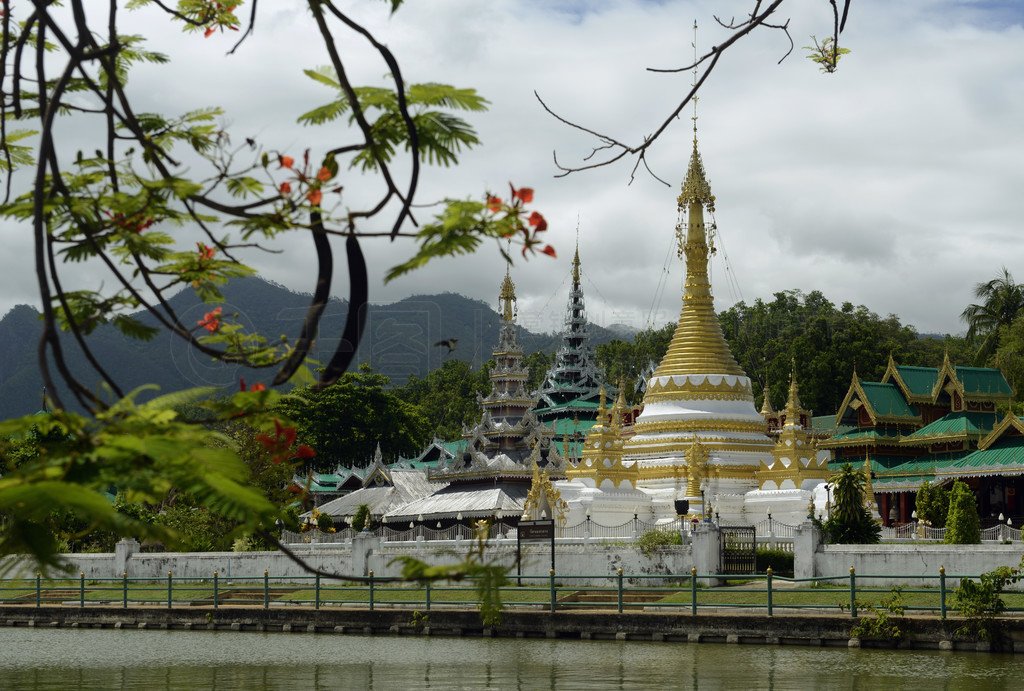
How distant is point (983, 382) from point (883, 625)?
1153 inches

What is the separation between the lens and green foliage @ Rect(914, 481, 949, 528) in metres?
36.0

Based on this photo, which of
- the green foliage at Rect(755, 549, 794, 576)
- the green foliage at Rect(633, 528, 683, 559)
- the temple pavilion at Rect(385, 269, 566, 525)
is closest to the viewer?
the green foliage at Rect(633, 528, 683, 559)

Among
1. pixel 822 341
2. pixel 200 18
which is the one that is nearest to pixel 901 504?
pixel 822 341

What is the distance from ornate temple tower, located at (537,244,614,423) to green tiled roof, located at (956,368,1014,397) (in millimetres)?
34348

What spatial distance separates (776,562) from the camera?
28.2 meters

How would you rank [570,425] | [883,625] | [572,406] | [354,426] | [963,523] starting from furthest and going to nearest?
[572,406], [354,426], [570,425], [963,523], [883,625]

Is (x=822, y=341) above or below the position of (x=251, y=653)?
above

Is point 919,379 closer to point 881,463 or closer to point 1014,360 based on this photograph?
point 1014,360

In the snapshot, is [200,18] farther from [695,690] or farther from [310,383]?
[695,690]

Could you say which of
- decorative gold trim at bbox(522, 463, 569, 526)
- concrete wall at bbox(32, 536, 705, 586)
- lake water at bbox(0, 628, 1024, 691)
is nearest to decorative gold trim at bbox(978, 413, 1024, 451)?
decorative gold trim at bbox(522, 463, 569, 526)

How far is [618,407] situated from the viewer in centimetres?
3681

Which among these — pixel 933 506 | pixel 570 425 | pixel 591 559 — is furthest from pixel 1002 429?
pixel 570 425

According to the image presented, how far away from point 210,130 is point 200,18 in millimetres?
1469

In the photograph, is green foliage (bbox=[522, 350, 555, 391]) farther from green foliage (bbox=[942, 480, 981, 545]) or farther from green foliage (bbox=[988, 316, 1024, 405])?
green foliage (bbox=[942, 480, 981, 545])
